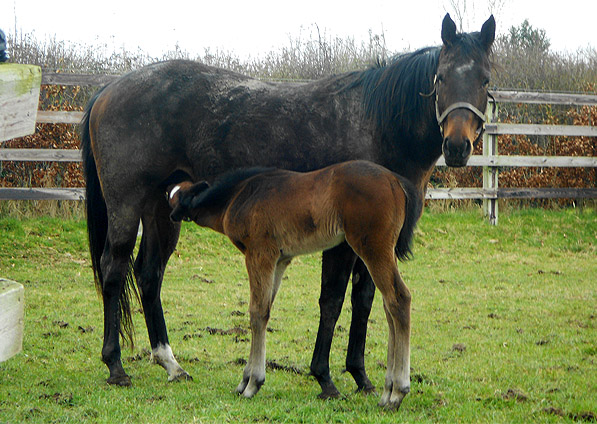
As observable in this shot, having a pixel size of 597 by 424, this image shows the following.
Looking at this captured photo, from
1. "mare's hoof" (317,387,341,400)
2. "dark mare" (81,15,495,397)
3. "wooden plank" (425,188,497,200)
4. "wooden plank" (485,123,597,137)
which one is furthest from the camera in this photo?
"wooden plank" (485,123,597,137)

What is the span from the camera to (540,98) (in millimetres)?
11617

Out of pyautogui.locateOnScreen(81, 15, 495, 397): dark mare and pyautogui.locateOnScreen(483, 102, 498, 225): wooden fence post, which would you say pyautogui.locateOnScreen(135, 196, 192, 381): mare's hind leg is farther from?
pyautogui.locateOnScreen(483, 102, 498, 225): wooden fence post

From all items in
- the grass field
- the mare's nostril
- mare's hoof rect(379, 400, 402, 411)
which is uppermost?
the mare's nostril

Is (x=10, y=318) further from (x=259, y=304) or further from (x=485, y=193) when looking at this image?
(x=485, y=193)

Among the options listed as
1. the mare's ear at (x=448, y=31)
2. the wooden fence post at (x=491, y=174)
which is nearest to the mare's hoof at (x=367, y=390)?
the mare's ear at (x=448, y=31)

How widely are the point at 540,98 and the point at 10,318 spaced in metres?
11.5

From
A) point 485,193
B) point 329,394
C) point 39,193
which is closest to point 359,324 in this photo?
point 329,394

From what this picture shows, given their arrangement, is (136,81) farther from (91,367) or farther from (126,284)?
(91,367)

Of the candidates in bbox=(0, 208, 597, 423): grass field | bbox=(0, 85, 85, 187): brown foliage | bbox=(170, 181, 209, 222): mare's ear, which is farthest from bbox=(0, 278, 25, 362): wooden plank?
bbox=(0, 85, 85, 187): brown foliage

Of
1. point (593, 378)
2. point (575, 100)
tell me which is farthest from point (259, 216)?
point (575, 100)

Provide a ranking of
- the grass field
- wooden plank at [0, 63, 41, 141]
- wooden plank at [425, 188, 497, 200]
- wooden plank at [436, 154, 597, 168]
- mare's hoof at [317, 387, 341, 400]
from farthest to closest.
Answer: wooden plank at [436, 154, 597, 168]
wooden plank at [425, 188, 497, 200]
mare's hoof at [317, 387, 341, 400]
the grass field
wooden plank at [0, 63, 41, 141]

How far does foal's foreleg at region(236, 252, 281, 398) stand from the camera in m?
4.19

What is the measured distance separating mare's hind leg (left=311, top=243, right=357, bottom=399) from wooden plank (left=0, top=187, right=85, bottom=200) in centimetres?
615

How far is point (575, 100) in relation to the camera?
11859 mm
